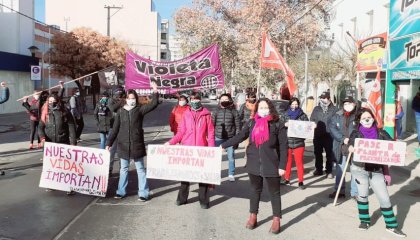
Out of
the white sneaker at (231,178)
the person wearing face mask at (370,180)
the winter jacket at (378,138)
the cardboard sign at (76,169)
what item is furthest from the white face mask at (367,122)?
the cardboard sign at (76,169)

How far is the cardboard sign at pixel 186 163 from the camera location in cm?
662

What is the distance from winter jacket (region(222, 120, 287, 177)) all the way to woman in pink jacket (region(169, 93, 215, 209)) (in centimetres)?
119

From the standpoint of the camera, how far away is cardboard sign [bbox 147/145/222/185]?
21.7ft

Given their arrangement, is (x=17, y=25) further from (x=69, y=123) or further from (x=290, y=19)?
(x=69, y=123)

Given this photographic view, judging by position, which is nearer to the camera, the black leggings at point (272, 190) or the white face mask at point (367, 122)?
the black leggings at point (272, 190)

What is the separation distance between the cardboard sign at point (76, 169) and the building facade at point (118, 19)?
85190 millimetres

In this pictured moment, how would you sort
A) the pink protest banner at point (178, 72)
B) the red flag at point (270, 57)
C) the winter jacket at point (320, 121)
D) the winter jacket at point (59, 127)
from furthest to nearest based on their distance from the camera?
the red flag at point (270, 57) < the winter jacket at point (320, 121) < the pink protest banner at point (178, 72) < the winter jacket at point (59, 127)

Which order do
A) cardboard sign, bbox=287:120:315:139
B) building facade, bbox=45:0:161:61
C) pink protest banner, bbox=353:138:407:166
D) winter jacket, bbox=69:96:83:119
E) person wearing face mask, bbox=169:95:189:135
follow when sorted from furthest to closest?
building facade, bbox=45:0:161:61
winter jacket, bbox=69:96:83:119
person wearing face mask, bbox=169:95:189:135
cardboard sign, bbox=287:120:315:139
pink protest banner, bbox=353:138:407:166

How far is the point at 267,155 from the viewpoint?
5.83m

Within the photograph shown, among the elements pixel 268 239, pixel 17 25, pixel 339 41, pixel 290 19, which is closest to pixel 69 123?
pixel 268 239

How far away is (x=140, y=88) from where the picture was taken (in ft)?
30.4

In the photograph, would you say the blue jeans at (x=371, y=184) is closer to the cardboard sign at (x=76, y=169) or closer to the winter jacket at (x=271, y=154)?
the winter jacket at (x=271, y=154)

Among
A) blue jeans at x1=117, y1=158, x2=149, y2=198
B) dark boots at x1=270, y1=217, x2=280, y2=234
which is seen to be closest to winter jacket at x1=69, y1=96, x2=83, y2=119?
blue jeans at x1=117, y1=158, x2=149, y2=198

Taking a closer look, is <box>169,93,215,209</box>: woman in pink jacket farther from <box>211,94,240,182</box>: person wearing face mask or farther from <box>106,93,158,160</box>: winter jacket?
<box>211,94,240,182</box>: person wearing face mask
